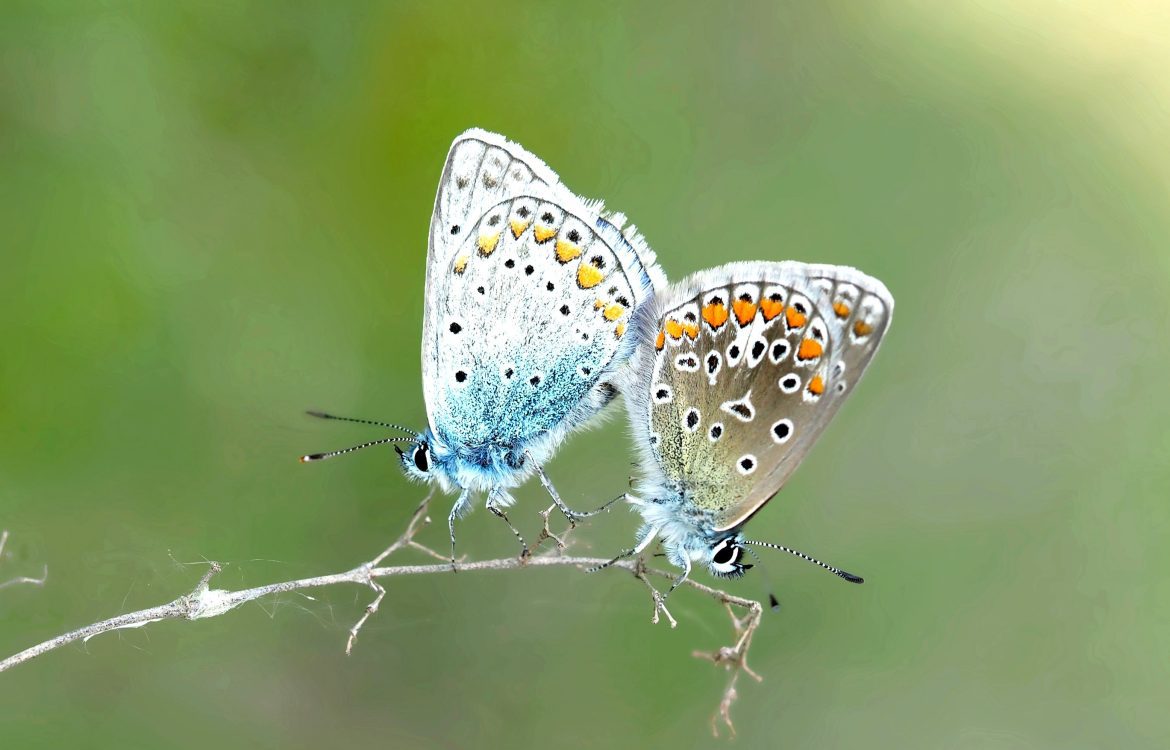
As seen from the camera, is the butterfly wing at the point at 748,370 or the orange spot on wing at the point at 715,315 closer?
the butterfly wing at the point at 748,370

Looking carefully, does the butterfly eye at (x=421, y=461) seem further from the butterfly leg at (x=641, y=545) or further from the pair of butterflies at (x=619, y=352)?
the butterfly leg at (x=641, y=545)

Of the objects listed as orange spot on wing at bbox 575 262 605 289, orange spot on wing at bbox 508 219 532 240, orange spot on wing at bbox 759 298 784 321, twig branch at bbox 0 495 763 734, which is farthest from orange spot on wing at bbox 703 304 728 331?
twig branch at bbox 0 495 763 734

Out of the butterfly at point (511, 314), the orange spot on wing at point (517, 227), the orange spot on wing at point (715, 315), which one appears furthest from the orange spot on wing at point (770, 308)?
the orange spot on wing at point (517, 227)

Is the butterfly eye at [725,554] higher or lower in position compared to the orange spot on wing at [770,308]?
lower

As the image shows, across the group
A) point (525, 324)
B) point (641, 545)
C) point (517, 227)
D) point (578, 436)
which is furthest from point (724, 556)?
point (578, 436)

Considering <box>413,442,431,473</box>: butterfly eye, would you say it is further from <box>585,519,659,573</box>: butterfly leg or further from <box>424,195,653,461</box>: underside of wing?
<box>585,519,659,573</box>: butterfly leg

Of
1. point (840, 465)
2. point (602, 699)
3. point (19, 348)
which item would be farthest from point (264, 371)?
point (840, 465)

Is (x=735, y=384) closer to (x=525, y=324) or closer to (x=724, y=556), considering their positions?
→ (x=724, y=556)
